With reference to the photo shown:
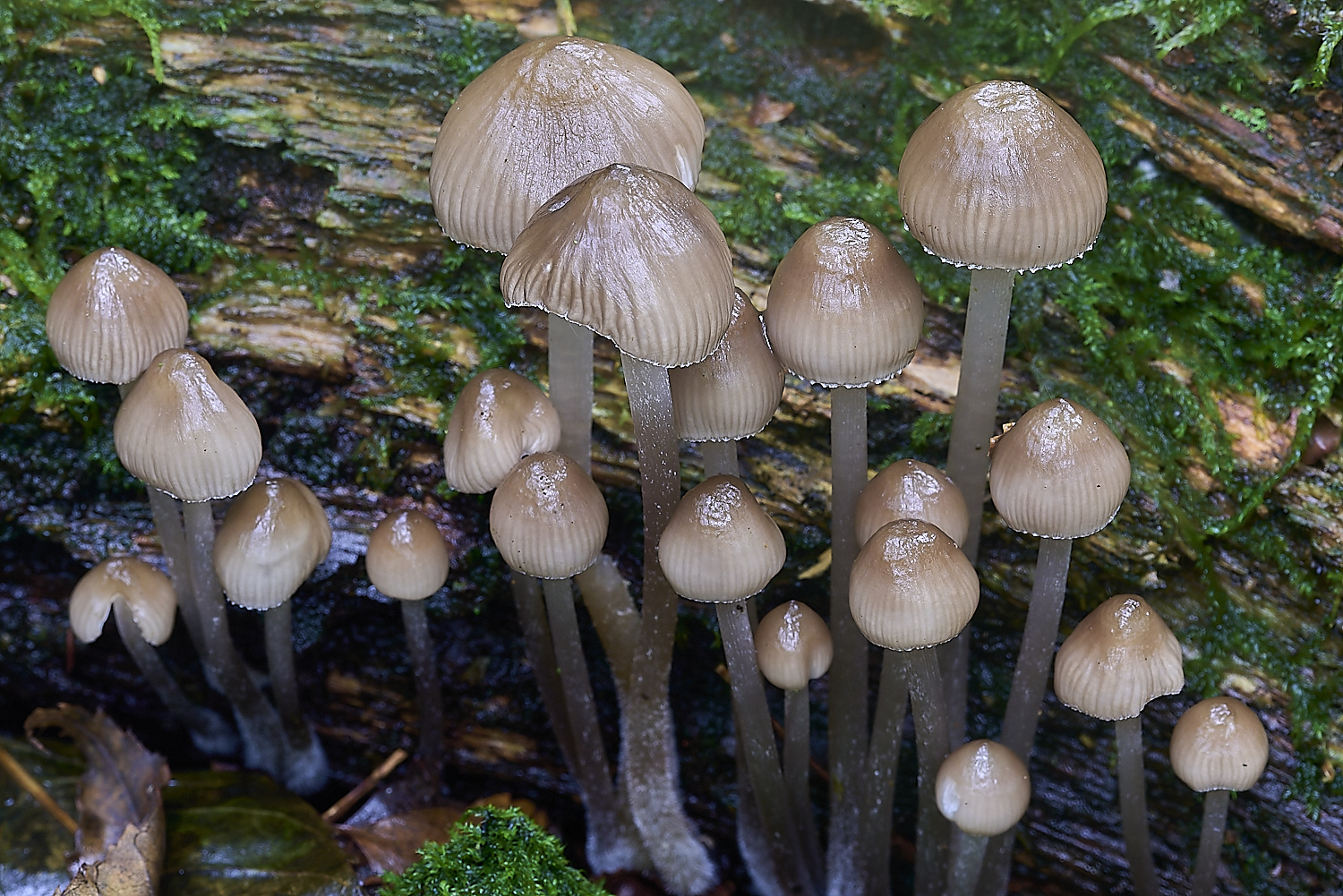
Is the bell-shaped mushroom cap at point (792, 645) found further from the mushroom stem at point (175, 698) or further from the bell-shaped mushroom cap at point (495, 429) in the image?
the mushroom stem at point (175, 698)

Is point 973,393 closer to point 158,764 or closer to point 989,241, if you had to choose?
point 989,241

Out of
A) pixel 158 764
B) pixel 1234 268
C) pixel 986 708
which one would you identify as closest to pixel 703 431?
pixel 986 708

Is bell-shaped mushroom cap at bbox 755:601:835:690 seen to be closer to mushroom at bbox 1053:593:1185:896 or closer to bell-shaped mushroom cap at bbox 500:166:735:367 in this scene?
mushroom at bbox 1053:593:1185:896

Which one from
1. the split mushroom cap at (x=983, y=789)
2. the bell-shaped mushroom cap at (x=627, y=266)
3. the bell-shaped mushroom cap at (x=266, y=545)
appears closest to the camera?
the bell-shaped mushroom cap at (x=627, y=266)

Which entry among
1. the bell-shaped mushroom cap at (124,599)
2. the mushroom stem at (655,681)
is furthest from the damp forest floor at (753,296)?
the bell-shaped mushroom cap at (124,599)

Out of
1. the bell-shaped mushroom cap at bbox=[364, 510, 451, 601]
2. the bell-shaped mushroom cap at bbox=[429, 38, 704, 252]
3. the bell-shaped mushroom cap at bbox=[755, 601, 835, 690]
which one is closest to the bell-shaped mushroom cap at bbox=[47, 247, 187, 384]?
the bell-shaped mushroom cap at bbox=[364, 510, 451, 601]

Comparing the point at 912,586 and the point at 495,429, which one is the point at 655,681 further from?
the point at 912,586

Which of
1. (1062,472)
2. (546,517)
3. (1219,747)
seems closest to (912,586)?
(1062,472)
